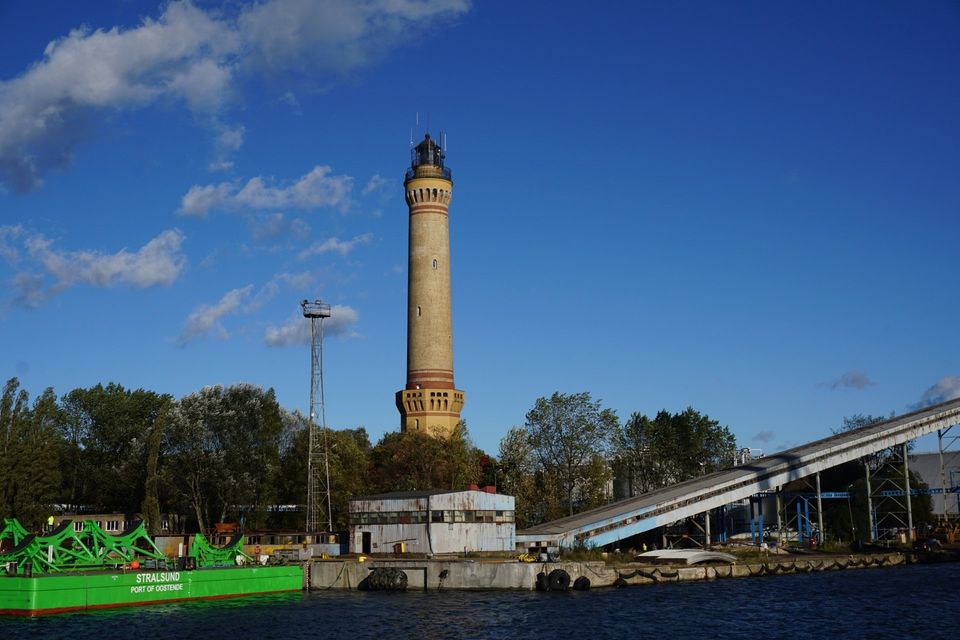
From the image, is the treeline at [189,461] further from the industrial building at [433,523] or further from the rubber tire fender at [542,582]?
the rubber tire fender at [542,582]

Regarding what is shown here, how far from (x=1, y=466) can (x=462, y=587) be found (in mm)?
48203

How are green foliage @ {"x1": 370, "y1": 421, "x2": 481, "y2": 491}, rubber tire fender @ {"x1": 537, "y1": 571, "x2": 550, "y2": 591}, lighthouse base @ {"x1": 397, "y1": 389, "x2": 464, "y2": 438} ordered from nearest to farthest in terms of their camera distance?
1. rubber tire fender @ {"x1": 537, "y1": 571, "x2": 550, "y2": 591}
2. green foliage @ {"x1": 370, "y1": 421, "x2": 481, "y2": 491}
3. lighthouse base @ {"x1": 397, "y1": 389, "x2": 464, "y2": 438}

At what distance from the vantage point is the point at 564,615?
60.6m

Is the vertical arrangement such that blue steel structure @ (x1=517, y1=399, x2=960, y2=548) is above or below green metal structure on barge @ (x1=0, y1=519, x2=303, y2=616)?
above

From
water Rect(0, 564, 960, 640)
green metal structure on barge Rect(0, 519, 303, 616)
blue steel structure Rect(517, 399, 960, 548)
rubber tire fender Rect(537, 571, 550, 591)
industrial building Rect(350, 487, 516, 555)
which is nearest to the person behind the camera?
water Rect(0, 564, 960, 640)

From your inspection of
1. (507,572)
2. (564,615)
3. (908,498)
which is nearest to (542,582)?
(507,572)

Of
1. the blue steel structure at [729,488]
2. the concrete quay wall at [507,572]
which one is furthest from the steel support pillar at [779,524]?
the concrete quay wall at [507,572]

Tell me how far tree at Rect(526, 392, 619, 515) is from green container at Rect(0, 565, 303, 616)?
40845mm

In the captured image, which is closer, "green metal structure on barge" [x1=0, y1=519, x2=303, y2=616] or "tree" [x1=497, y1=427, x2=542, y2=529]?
"green metal structure on barge" [x1=0, y1=519, x2=303, y2=616]

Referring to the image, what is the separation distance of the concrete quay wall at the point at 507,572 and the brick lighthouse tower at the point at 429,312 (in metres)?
45.3

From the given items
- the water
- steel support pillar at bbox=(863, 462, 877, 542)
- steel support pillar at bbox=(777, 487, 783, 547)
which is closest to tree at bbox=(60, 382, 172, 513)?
the water

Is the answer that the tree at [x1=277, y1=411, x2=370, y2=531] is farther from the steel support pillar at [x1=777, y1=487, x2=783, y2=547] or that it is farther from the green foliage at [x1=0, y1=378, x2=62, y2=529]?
the steel support pillar at [x1=777, y1=487, x2=783, y2=547]

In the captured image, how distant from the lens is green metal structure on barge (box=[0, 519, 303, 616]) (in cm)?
6209

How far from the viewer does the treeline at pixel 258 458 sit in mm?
102000
